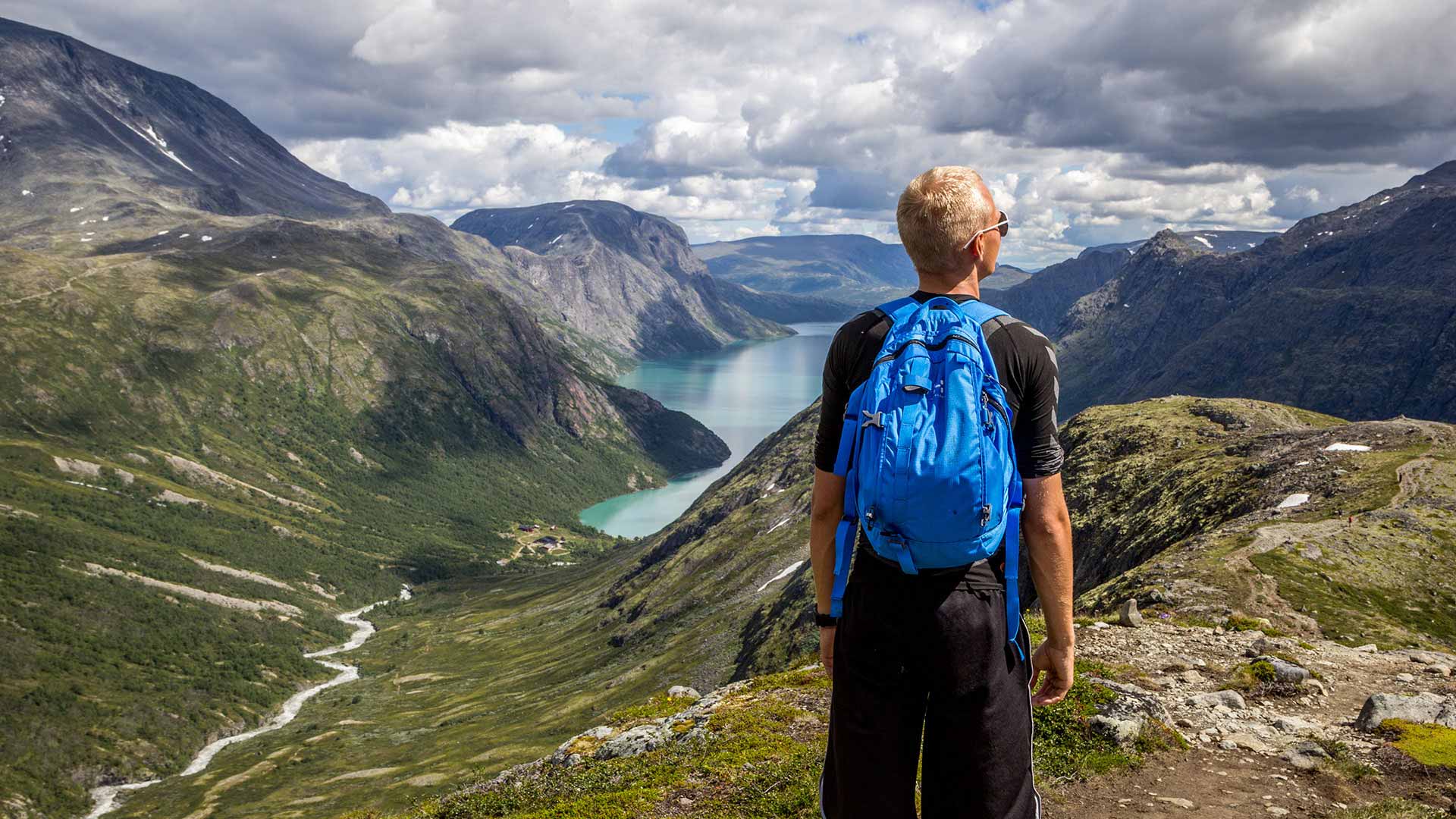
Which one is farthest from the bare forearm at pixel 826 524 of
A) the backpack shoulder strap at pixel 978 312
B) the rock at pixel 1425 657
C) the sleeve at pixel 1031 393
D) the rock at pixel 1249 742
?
the rock at pixel 1425 657

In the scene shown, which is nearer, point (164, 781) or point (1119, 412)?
point (1119, 412)

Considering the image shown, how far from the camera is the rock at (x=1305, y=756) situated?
1422 cm

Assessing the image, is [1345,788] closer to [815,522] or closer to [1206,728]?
[1206,728]

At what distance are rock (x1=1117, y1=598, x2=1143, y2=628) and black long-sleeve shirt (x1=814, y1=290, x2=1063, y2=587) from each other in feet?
65.6

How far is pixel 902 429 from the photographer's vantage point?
20.7ft

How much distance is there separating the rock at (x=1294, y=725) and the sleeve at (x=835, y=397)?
14.0 meters

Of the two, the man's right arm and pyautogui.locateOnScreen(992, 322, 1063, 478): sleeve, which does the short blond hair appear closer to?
pyautogui.locateOnScreen(992, 322, 1063, 478): sleeve

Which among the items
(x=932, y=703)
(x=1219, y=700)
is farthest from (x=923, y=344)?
(x=1219, y=700)

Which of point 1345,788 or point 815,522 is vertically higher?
point 815,522

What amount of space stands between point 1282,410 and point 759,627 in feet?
205

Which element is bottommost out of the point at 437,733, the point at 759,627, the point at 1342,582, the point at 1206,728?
the point at 437,733

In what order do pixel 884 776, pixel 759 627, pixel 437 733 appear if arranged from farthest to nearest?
pixel 437 733 → pixel 759 627 → pixel 884 776

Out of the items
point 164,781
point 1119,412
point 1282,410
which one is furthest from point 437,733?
point 1282,410

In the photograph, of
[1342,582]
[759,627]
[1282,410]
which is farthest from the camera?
[759,627]
